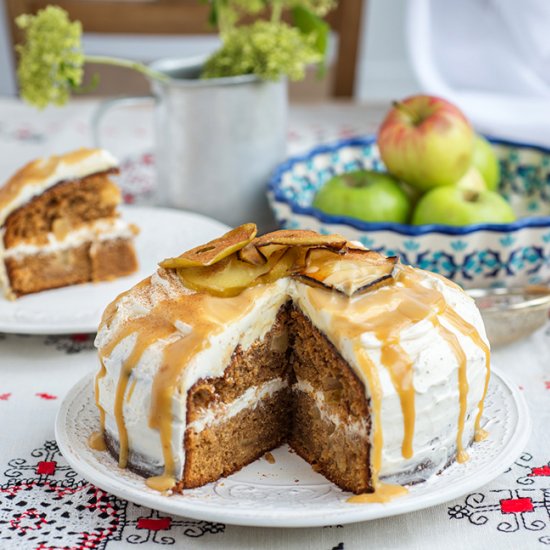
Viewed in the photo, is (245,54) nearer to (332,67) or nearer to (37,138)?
(37,138)

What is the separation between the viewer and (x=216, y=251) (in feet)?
4.12

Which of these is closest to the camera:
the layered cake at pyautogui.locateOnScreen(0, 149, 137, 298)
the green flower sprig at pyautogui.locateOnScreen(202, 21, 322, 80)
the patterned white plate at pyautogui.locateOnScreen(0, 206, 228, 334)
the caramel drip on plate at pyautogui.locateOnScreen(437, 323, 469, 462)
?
the caramel drip on plate at pyautogui.locateOnScreen(437, 323, 469, 462)

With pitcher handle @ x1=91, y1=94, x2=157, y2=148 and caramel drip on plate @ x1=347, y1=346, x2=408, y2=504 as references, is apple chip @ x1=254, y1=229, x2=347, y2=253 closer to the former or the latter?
caramel drip on plate @ x1=347, y1=346, x2=408, y2=504

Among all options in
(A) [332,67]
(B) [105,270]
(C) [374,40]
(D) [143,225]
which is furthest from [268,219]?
(C) [374,40]

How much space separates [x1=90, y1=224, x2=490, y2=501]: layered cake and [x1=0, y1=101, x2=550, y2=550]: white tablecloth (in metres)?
0.06

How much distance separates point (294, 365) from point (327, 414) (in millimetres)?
111

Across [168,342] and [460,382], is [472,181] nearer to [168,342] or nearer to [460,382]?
[460,382]

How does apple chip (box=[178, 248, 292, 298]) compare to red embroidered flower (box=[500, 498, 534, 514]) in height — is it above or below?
above

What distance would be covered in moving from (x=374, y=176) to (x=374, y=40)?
7.85ft

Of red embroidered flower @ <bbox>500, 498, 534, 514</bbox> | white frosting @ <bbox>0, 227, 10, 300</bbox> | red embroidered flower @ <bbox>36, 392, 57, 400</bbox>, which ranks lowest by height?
red embroidered flower @ <bbox>36, 392, 57, 400</bbox>

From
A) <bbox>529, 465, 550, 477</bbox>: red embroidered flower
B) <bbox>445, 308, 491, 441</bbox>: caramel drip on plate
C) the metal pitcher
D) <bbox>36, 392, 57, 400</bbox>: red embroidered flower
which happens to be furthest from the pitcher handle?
<bbox>529, 465, 550, 477</bbox>: red embroidered flower

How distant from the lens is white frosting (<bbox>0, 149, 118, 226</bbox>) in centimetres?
179

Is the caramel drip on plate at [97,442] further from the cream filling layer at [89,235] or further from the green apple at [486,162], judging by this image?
the green apple at [486,162]

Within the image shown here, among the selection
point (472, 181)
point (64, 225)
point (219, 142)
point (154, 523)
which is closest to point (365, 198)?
point (472, 181)
